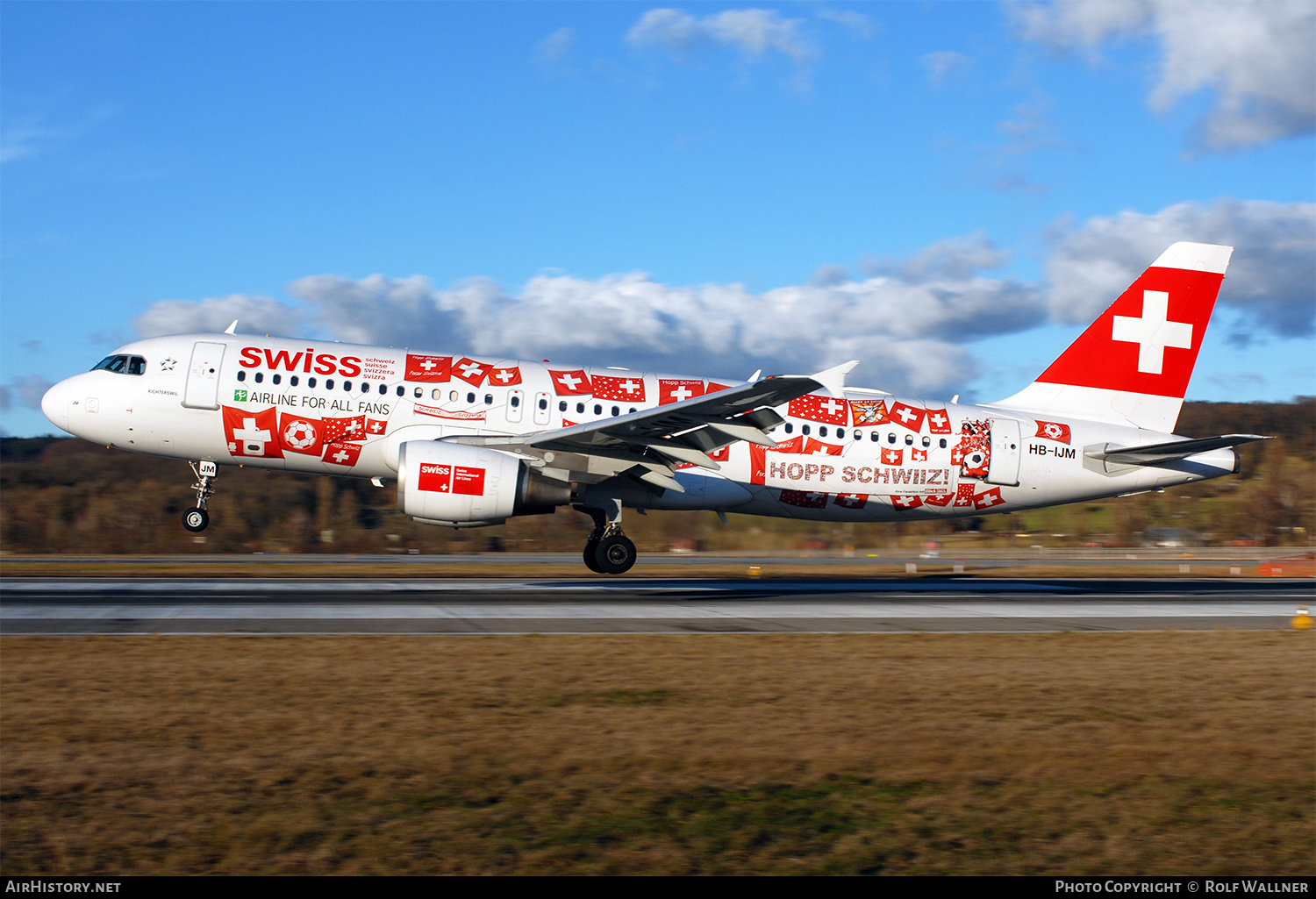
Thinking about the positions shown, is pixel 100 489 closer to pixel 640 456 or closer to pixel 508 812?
pixel 640 456

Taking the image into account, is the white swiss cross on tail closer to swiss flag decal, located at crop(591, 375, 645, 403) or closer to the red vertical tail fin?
the red vertical tail fin

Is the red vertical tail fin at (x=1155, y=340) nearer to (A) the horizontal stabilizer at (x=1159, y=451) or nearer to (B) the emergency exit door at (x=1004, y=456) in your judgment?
(A) the horizontal stabilizer at (x=1159, y=451)

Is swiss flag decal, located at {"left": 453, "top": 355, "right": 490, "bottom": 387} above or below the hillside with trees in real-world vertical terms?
above

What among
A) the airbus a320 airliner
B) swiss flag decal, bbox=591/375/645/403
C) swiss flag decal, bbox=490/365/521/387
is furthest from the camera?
swiss flag decal, bbox=591/375/645/403

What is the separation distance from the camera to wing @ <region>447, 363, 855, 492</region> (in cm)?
2005

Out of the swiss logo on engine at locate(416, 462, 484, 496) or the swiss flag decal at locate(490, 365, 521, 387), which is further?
the swiss flag decal at locate(490, 365, 521, 387)

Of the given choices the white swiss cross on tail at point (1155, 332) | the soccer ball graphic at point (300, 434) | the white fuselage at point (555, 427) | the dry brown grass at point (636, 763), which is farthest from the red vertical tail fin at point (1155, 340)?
the soccer ball graphic at point (300, 434)

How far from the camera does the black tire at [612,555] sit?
75.3 ft

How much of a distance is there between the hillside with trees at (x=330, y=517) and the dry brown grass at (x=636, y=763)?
32.7 m

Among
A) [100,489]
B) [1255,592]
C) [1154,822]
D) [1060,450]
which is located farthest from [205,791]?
[100,489]

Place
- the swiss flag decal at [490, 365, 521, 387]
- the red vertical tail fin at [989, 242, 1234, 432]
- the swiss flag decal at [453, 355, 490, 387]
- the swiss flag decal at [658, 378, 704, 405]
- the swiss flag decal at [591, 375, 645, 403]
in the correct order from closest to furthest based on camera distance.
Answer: the swiss flag decal at [453, 355, 490, 387] → the swiss flag decal at [490, 365, 521, 387] → the swiss flag decal at [591, 375, 645, 403] → the swiss flag decal at [658, 378, 704, 405] → the red vertical tail fin at [989, 242, 1234, 432]

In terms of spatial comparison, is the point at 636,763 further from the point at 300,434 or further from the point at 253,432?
the point at 253,432

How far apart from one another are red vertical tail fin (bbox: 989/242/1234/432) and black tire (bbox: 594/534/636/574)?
11.2 m

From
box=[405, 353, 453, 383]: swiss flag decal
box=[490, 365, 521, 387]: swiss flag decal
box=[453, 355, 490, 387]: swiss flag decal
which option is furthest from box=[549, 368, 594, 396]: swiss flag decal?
box=[405, 353, 453, 383]: swiss flag decal
